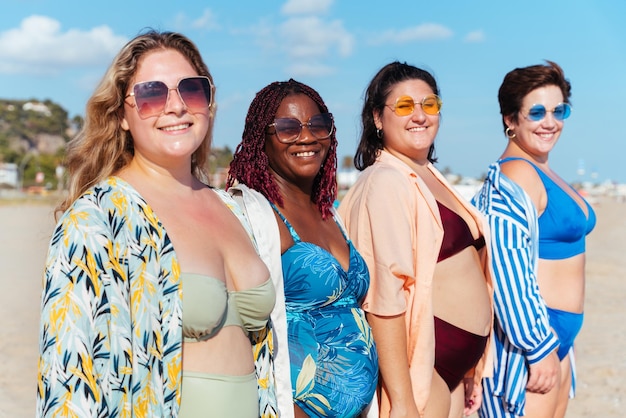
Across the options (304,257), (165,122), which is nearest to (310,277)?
(304,257)

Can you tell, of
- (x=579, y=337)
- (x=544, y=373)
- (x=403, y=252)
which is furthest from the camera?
(x=579, y=337)

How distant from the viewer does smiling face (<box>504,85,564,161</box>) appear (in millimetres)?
4199

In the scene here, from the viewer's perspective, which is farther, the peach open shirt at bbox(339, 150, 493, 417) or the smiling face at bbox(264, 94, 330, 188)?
the peach open shirt at bbox(339, 150, 493, 417)

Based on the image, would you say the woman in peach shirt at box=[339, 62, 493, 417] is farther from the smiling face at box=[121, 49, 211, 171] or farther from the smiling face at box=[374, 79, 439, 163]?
the smiling face at box=[121, 49, 211, 171]

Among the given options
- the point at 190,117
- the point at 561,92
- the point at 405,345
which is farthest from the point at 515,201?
the point at 190,117

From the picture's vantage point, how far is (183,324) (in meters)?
2.30

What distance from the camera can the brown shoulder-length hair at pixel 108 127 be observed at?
2494 millimetres

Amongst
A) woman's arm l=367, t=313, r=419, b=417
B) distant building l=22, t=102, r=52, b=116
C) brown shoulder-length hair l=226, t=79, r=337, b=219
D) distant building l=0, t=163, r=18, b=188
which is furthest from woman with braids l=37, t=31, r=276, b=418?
distant building l=22, t=102, r=52, b=116

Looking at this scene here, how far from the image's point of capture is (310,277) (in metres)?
2.84

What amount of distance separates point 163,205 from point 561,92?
2773 mm

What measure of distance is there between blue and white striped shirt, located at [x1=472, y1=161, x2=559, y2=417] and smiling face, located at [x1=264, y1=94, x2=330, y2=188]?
126 centimetres

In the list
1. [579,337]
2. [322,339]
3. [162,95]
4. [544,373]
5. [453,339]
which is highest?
[162,95]

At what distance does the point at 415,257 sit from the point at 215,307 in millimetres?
1267

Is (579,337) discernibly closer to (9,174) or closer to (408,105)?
(408,105)
